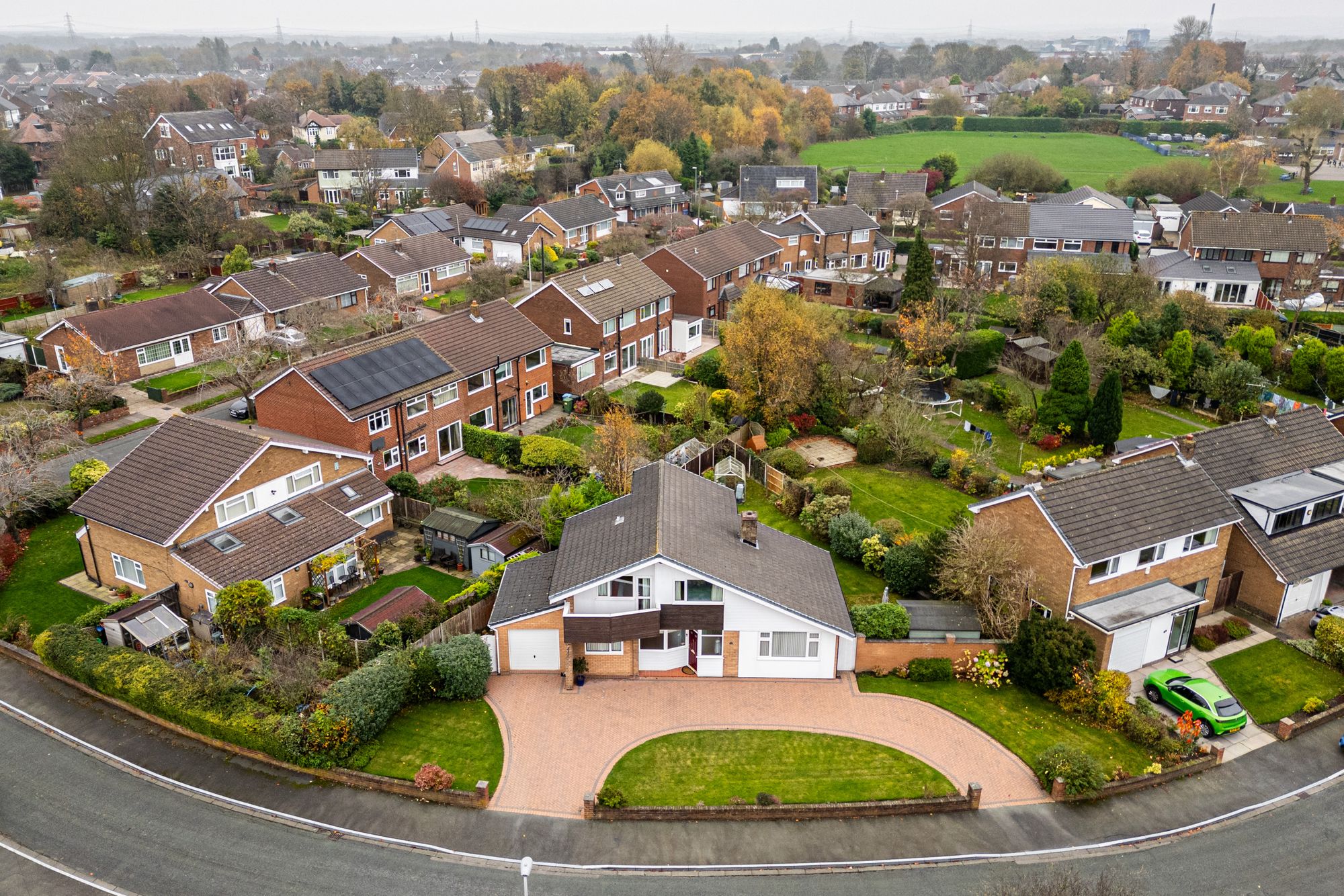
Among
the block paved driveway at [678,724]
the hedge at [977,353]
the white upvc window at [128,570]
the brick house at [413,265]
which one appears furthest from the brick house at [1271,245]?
the white upvc window at [128,570]

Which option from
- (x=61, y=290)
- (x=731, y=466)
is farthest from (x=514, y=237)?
(x=731, y=466)

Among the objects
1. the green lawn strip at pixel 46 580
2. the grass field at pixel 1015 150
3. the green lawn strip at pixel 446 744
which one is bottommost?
the green lawn strip at pixel 46 580

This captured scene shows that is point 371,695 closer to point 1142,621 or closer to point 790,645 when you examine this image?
point 790,645

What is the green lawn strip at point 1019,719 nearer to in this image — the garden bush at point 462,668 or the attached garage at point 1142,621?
the attached garage at point 1142,621

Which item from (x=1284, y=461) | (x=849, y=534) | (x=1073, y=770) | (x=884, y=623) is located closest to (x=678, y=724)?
(x=884, y=623)

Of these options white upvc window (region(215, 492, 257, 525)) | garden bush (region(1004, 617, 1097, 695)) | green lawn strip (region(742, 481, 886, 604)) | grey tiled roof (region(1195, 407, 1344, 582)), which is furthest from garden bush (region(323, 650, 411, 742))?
grey tiled roof (region(1195, 407, 1344, 582))

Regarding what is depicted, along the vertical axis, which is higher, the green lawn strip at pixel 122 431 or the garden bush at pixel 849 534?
the garden bush at pixel 849 534

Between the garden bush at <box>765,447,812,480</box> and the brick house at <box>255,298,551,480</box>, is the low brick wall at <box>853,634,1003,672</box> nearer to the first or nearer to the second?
the garden bush at <box>765,447,812,480</box>
